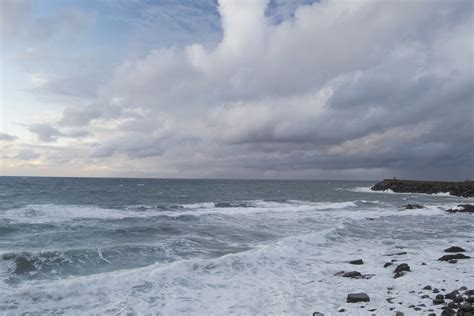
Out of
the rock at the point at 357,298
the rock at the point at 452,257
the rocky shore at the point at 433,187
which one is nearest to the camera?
the rock at the point at 357,298

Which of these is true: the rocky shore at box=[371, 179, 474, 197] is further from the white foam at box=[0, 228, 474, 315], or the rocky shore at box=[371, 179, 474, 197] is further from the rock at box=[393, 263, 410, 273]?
the white foam at box=[0, 228, 474, 315]

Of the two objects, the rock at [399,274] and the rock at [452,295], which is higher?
the rock at [452,295]

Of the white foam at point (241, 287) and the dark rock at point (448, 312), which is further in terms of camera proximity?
the white foam at point (241, 287)

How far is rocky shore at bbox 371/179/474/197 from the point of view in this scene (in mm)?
62219

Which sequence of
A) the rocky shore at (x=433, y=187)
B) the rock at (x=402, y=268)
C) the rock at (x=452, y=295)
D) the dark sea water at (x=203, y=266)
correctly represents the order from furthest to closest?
the rocky shore at (x=433, y=187), the rock at (x=402, y=268), the dark sea water at (x=203, y=266), the rock at (x=452, y=295)

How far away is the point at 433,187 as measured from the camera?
7219cm

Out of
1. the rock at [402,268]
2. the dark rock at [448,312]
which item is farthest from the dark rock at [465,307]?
the rock at [402,268]

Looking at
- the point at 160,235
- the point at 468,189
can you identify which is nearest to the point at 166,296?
the point at 160,235

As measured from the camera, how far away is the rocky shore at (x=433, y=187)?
204 ft

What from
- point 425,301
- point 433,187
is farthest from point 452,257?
point 433,187

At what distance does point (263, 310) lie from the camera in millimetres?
8797

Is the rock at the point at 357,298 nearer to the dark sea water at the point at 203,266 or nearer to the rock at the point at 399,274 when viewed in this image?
the dark sea water at the point at 203,266

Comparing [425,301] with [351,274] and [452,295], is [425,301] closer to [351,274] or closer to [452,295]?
[452,295]

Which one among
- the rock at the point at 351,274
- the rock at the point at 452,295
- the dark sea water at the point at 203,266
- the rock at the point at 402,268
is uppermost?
the rock at the point at 452,295
